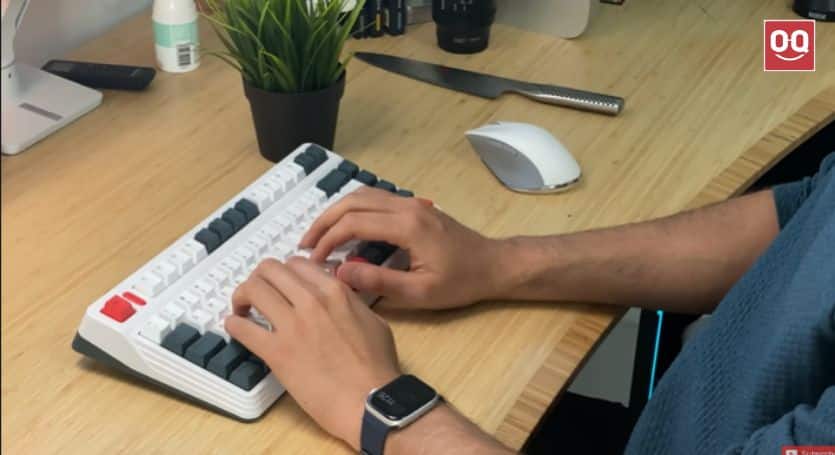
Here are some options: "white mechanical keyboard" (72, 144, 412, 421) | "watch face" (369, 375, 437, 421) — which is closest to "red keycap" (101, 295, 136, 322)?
"white mechanical keyboard" (72, 144, 412, 421)

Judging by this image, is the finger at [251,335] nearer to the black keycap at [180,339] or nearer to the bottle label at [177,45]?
the black keycap at [180,339]

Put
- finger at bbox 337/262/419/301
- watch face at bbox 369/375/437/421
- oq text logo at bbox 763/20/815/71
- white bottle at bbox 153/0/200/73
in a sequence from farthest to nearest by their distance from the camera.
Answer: oq text logo at bbox 763/20/815/71 < white bottle at bbox 153/0/200/73 < finger at bbox 337/262/419/301 < watch face at bbox 369/375/437/421

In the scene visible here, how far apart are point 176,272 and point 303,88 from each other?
0.28 meters

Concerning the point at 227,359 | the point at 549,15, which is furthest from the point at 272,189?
the point at 549,15

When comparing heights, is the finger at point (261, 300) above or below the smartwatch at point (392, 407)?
above

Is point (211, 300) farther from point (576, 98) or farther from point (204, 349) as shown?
point (576, 98)

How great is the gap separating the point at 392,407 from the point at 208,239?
0.23 meters

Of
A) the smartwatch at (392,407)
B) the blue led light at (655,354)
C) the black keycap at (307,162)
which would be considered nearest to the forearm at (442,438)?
the smartwatch at (392,407)

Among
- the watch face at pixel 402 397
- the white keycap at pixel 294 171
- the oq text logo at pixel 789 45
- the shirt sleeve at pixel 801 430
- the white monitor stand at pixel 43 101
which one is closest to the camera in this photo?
the shirt sleeve at pixel 801 430

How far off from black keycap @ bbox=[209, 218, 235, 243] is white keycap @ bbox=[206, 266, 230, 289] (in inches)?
1.6

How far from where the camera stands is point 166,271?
0.85m

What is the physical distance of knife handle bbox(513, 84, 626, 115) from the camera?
123 cm

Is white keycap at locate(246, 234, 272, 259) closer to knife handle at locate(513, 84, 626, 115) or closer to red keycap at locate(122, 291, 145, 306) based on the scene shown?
red keycap at locate(122, 291, 145, 306)

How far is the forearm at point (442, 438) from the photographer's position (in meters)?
0.76
